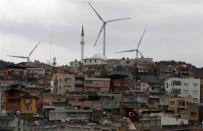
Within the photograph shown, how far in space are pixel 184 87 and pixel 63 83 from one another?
1863cm

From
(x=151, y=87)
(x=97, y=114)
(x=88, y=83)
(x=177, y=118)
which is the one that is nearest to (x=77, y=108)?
(x=97, y=114)

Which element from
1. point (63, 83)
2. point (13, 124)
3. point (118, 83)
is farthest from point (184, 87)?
point (13, 124)

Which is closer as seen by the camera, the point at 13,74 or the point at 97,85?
the point at 97,85

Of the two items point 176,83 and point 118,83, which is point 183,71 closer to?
point 176,83

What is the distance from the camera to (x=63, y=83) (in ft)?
354

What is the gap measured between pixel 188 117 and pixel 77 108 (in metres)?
13.4

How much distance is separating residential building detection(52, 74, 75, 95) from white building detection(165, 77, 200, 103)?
1502 cm

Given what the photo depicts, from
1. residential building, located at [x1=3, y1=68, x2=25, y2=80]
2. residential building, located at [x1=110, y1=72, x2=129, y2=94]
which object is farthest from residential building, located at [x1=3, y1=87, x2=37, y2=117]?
residential building, located at [x1=3, y1=68, x2=25, y2=80]

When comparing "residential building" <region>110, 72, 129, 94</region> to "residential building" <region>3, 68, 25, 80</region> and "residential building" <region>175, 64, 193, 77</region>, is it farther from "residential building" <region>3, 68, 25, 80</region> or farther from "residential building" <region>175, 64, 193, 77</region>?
"residential building" <region>175, 64, 193, 77</region>

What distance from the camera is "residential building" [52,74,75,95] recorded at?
349 ft

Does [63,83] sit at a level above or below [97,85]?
above

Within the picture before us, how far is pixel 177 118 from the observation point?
80562mm

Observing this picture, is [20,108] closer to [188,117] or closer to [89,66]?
[188,117]

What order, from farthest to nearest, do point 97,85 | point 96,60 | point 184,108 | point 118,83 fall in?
1. point 96,60
2. point 118,83
3. point 97,85
4. point 184,108
